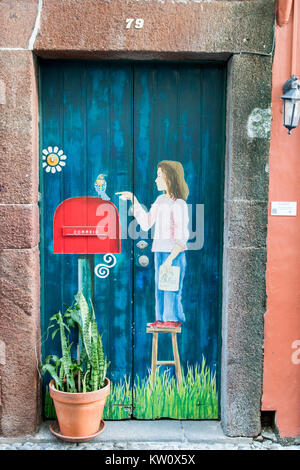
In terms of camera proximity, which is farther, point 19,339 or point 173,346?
point 173,346

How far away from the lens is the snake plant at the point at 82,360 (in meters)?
3.24

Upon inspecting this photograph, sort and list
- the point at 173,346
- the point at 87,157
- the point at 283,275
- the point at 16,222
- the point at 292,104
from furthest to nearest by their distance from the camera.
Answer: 1. the point at 173,346
2. the point at 87,157
3. the point at 283,275
4. the point at 16,222
5. the point at 292,104

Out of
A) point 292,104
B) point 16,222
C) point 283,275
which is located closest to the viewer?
point 292,104

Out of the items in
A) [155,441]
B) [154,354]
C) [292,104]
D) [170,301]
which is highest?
[292,104]

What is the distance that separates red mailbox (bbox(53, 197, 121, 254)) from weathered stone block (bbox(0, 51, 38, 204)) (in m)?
0.32

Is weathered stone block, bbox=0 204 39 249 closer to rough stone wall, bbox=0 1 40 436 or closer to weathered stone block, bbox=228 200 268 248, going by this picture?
rough stone wall, bbox=0 1 40 436

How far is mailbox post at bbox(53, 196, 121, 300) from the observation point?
11.5 feet

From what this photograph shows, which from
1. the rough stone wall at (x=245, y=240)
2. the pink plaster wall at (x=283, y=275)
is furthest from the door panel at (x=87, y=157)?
the pink plaster wall at (x=283, y=275)

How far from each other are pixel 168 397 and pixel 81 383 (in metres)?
0.67

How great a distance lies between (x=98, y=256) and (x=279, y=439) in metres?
1.74

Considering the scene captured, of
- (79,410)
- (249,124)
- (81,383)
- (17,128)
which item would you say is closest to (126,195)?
(17,128)

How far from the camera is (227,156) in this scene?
3389 mm

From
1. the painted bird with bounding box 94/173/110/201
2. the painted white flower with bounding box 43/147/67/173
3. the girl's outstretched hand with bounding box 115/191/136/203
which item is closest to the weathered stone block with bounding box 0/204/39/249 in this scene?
the painted white flower with bounding box 43/147/67/173

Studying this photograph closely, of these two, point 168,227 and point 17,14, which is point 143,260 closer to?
point 168,227
